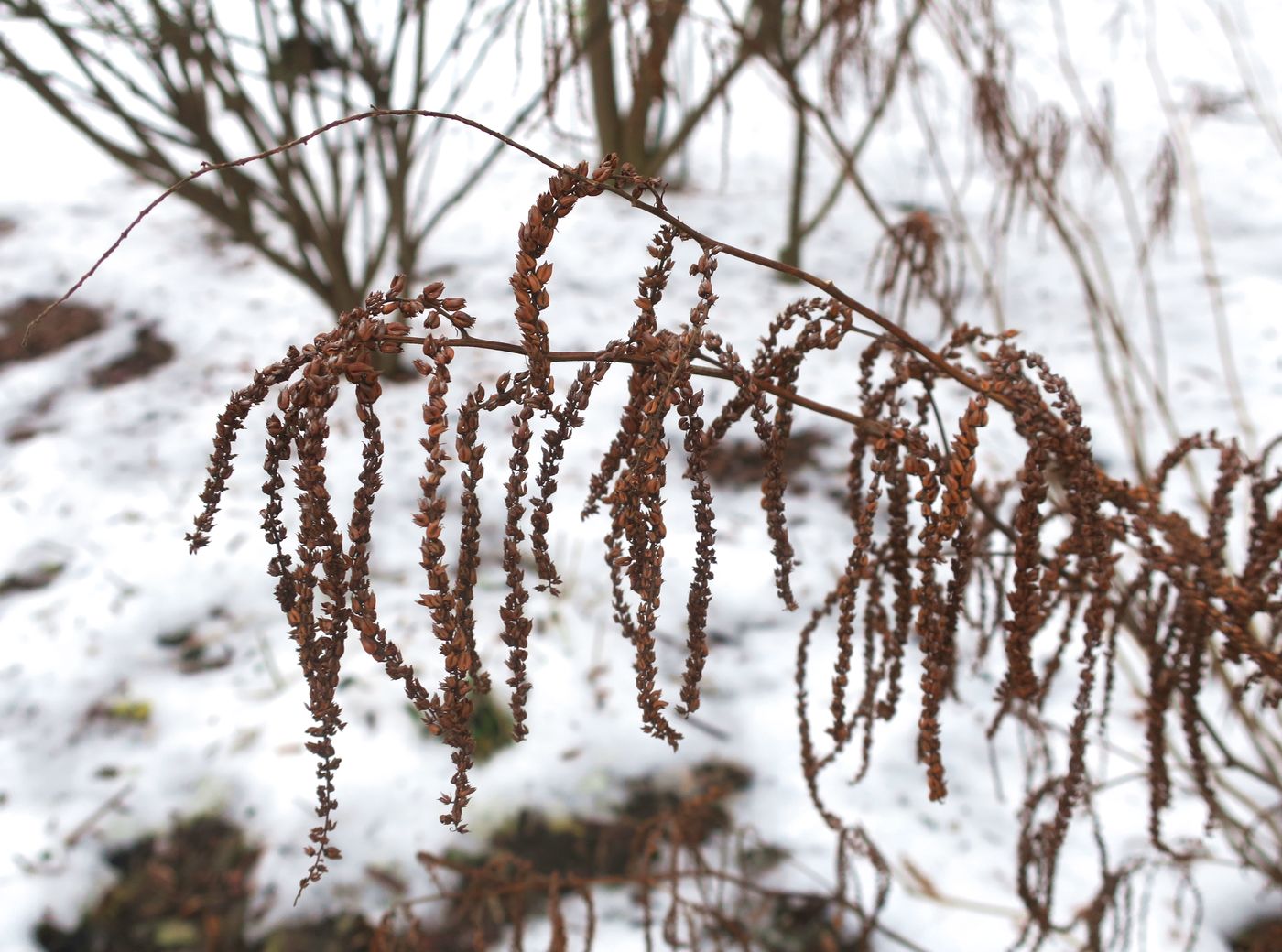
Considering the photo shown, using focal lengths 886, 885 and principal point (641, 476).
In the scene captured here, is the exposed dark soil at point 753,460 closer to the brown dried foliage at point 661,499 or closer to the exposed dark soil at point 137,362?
the brown dried foliage at point 661,499

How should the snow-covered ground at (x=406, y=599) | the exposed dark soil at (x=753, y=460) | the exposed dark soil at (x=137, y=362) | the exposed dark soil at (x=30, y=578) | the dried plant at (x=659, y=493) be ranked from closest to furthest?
the dried plant at (x=659, y=493), the snow-covered ground at (x=406, y=599), the exposed dark soil at (x=30, y=578), the exposed dark soil at (x=753, y=460), the exposed dark soil at (x=137, y=362)

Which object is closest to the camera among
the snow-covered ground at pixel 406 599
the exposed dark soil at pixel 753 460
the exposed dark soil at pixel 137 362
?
the snow-covered ground at pixel 406 599

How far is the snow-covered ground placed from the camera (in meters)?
1.70

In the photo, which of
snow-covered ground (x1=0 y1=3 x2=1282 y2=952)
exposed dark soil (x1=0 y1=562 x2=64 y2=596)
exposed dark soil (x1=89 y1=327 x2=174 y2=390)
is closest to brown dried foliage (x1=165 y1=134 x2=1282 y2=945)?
snow-covered ground (x1=0 y1=3 x2=1282 y2=952)

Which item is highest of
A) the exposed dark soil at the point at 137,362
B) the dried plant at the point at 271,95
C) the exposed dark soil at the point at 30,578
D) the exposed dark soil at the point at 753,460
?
the dried plant at the point at 271,95

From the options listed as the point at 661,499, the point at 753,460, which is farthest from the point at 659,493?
the point at 753,460

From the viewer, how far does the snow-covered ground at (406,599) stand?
1704 mm

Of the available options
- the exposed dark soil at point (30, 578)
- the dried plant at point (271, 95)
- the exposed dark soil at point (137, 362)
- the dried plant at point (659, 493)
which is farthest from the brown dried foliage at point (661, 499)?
the exposed dark soil at point (137, 362)

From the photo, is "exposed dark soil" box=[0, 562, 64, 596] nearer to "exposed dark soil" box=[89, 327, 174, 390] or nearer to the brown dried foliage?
"exposed dark soil" box=[89, 327, 174, 390]

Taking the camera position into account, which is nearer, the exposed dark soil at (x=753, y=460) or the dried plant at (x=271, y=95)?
the dried plant at (x=271, y=95)

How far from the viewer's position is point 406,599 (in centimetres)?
221

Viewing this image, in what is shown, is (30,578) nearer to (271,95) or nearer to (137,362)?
(137,362)

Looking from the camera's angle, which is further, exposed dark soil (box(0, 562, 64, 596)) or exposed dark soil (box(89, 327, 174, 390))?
exposed dark soil (box(89, 327, 174, 390))

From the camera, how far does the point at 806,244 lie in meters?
3.57
